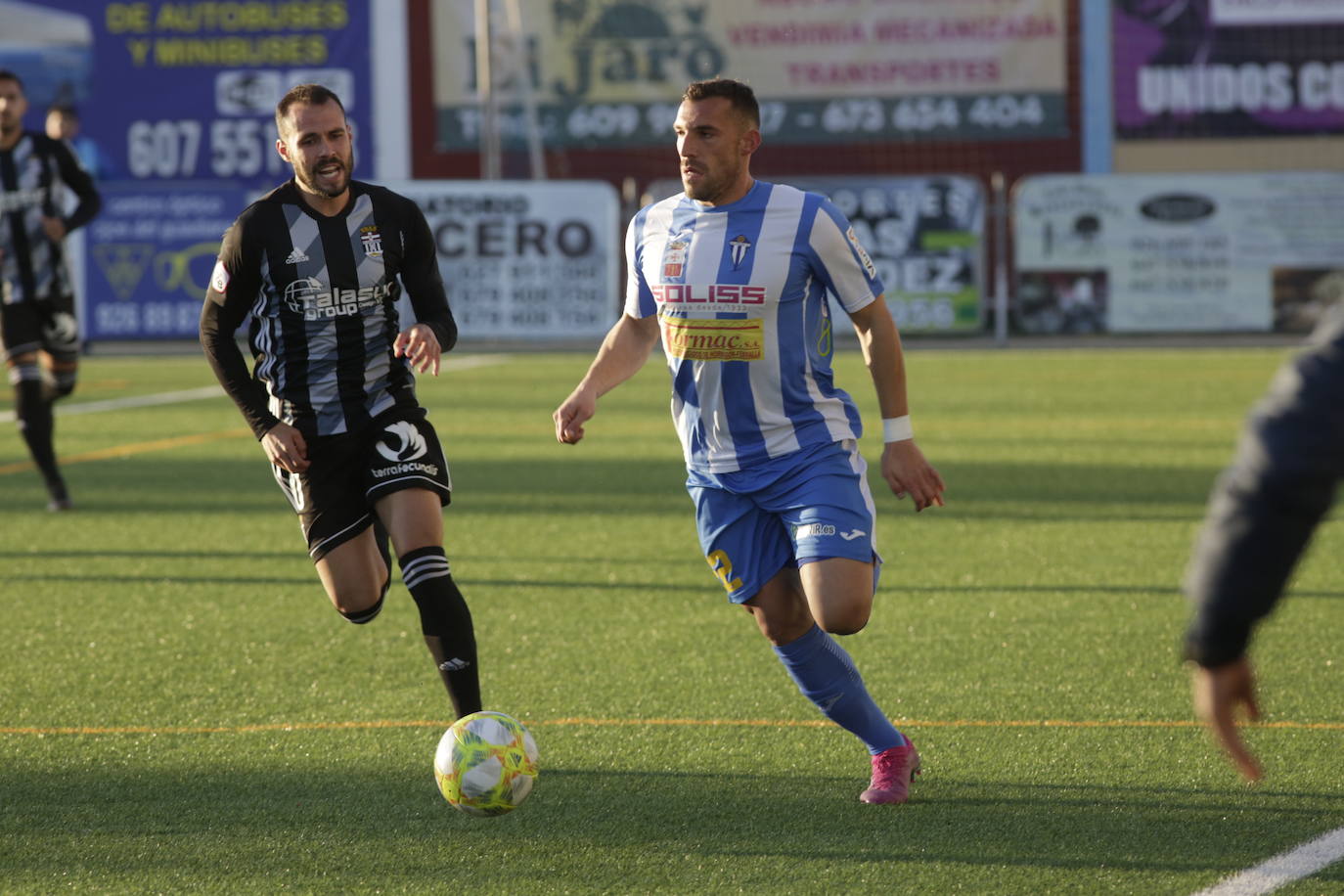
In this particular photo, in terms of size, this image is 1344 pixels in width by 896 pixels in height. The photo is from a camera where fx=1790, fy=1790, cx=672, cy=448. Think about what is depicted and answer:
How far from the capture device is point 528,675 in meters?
6.00

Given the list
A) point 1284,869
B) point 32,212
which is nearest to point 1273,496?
point 1284,869

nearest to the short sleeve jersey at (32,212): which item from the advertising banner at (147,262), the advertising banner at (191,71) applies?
the advertising banner at (147,262)

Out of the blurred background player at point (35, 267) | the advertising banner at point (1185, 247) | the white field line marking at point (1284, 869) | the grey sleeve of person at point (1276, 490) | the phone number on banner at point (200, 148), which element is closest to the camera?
the grey sleeve of person at point (1276, 490)

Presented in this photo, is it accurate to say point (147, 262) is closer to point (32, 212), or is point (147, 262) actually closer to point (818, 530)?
point (32, 212)

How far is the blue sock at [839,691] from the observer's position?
4.53m

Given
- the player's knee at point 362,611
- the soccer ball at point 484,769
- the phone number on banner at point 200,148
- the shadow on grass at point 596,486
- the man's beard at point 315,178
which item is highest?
the phone number on banner at point 200,148

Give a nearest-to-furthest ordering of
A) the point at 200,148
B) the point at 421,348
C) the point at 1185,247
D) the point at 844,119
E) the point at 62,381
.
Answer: the point at 421,348, the point at 62,381, the point at 1185,247, the point at 844,119, the point at 200,148

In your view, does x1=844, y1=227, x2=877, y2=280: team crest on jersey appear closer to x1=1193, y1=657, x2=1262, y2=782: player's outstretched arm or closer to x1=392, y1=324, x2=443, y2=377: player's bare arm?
x1=392, y1=324, x2=443, y2=377: player's bare arm

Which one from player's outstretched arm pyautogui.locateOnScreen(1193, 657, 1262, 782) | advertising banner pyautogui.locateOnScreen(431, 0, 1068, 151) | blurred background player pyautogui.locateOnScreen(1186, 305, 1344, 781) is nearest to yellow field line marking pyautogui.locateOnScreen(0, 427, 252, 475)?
player's outstretched arm pyautogui.locateOnScreen(1193, 657, 1262, 782)

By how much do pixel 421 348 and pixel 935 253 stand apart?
55.4ft

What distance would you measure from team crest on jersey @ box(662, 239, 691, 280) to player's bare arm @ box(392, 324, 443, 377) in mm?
653

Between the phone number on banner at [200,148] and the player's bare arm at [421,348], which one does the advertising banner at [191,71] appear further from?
the player's bare arm at [421,348]

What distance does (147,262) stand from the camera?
71.9 feet

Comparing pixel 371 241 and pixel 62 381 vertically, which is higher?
pixel 371 241
